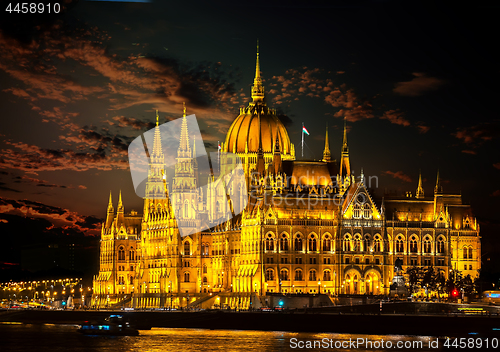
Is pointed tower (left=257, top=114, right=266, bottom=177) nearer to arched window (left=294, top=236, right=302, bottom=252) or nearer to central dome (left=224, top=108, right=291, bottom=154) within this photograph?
central dome (left=224, top=108, right=291, bottom=154)

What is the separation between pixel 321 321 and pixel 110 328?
84.8 ft

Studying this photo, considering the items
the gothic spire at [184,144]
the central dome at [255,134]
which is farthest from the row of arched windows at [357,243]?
the gothic spire at [184,144]

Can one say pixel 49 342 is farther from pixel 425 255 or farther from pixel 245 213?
pixel 425 255

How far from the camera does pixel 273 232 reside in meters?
156

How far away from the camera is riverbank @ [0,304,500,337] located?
122875 millimetres

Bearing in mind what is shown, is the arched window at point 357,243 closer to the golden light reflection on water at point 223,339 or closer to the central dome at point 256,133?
the central dome at point 256,133

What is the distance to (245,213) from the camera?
16175cm

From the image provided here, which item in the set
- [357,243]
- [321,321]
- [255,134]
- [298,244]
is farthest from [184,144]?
[321,321]

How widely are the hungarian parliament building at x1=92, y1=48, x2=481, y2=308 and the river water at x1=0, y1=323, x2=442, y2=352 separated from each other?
22.9m

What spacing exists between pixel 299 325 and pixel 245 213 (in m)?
32.4

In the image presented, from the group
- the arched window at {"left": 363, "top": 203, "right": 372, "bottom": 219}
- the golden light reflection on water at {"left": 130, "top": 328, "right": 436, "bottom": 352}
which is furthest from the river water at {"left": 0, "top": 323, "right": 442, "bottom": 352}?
the arched window at {"left": 363, "top": 203, "right": 372, "bottom": 219}

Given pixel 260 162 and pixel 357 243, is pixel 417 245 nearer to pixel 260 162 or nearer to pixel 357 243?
pixel 357 243

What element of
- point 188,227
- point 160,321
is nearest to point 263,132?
point 188,227

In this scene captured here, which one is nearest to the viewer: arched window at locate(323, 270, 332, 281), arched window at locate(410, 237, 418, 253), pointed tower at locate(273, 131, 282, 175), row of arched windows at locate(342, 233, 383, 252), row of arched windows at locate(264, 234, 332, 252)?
row of arched windows at locate(264, 234, 332, 252)
